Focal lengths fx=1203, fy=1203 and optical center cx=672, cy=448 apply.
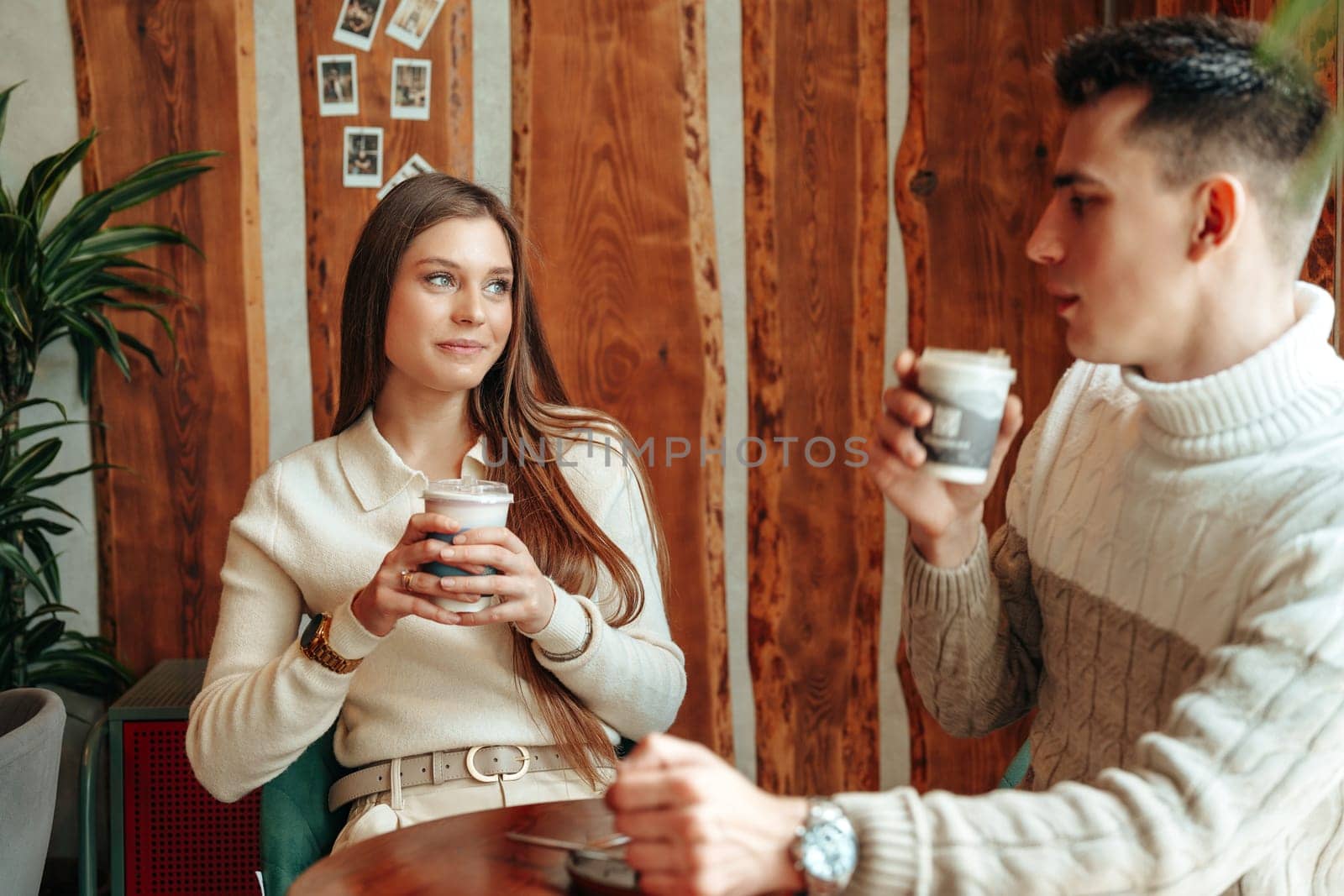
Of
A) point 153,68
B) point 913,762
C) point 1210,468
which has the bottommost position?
point 913,762

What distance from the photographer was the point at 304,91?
3.05 meters

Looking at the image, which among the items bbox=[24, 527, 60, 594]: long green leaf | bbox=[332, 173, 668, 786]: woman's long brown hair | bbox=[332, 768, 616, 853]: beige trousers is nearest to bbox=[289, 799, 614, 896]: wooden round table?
bbox=[332, 768, 616, 853]: beige trousers

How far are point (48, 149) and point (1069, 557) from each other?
2717 millimetres

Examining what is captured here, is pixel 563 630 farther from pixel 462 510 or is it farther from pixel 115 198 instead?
pixel 115 198

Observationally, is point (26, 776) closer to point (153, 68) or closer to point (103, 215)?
point (103, 215)

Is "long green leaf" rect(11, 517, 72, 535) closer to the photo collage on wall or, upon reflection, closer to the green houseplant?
the green houseplant

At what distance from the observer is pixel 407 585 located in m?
1.52

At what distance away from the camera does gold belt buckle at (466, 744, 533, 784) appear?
69.7 inches

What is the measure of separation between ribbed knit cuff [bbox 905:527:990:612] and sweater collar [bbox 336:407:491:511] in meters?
0.82

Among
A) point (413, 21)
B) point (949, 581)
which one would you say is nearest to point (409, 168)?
point (413, 21)

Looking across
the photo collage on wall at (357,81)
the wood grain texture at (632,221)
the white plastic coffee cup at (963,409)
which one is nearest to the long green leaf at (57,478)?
the photo collage on wall at (357,81)

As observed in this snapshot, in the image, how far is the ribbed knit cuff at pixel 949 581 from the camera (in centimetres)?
143

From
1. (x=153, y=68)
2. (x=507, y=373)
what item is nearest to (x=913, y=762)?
(x=507, y=373)

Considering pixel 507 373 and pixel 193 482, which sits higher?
pixel 507 373
